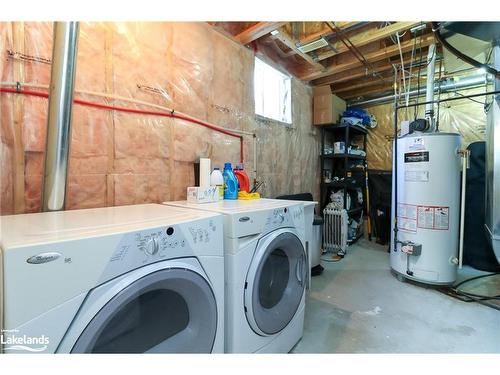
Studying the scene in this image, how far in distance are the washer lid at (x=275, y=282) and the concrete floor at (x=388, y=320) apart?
0.34 meters

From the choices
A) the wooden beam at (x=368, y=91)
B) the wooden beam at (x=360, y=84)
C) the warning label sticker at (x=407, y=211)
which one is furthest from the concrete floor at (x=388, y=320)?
the wooden beam at (x=368, y=91)

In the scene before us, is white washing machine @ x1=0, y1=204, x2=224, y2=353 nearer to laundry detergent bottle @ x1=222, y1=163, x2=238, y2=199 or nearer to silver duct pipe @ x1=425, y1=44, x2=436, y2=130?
laundry detergent bottle @ x1=222, y1=163, x2=238, y2=199

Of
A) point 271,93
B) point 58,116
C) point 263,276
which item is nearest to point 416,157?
point 271,93

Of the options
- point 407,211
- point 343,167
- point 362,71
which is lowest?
point 407,211

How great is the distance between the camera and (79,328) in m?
0.60

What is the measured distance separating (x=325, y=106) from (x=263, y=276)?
9.37 feet

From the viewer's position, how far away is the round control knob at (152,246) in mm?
742

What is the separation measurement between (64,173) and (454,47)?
7.67ft

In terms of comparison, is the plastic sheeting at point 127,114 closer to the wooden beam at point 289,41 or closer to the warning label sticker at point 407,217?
the wooden beam at point 289,41

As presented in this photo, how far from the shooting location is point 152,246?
0.75 m

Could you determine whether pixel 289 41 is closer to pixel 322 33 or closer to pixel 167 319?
pixel 322 33
